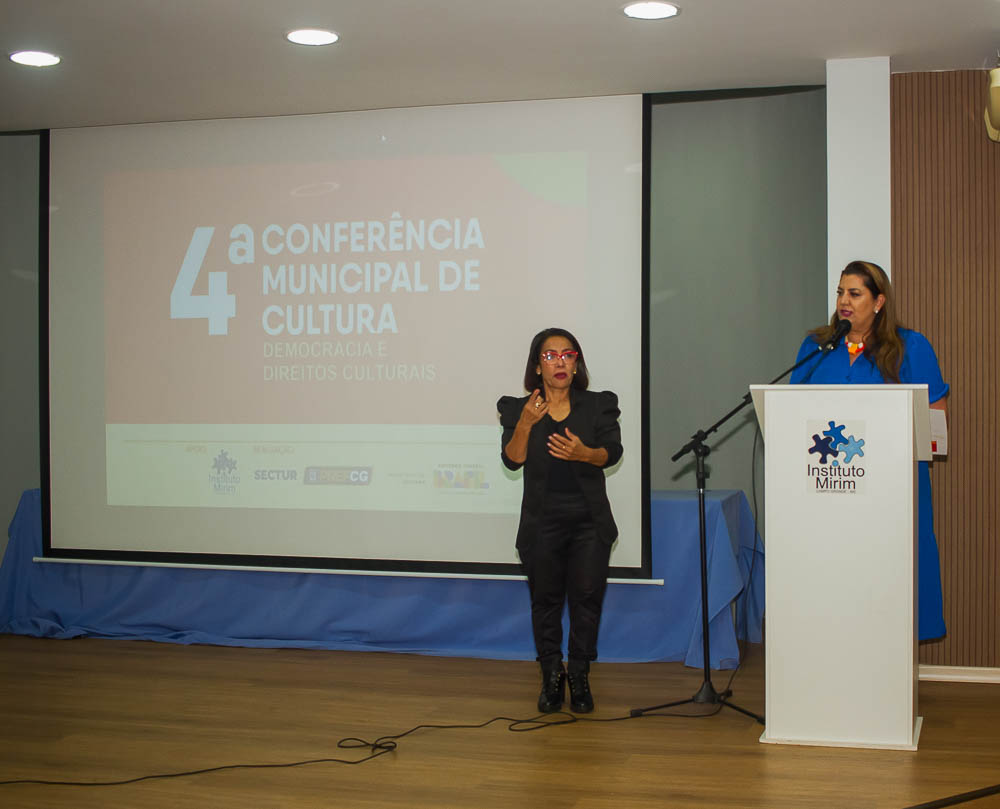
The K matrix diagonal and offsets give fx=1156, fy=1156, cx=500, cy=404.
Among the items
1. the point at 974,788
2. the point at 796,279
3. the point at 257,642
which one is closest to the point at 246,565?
the point at 257,642

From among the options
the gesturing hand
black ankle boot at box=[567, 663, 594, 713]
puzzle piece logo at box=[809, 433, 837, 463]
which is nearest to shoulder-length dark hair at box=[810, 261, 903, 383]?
puzzle piece logo at box=[809, 433, 837, 463]

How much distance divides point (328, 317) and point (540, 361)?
1.69 m

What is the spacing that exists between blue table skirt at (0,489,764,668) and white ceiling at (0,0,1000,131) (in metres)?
1.97

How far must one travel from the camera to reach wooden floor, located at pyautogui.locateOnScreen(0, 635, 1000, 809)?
11.0 feet

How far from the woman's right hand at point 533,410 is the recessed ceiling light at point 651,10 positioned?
4.75 feet

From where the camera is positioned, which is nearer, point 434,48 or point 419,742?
point 419,742

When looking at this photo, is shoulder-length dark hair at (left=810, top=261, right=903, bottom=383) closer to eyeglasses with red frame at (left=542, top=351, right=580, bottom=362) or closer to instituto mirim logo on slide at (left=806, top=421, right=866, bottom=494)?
instituto mirim logo on slide at (left=806, top=421, right=866, bottom=494)

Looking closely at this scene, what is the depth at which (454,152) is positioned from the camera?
555 centimetres

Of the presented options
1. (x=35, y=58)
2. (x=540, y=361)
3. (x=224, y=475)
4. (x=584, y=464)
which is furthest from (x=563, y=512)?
(x=35, y=58)

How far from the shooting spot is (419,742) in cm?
394

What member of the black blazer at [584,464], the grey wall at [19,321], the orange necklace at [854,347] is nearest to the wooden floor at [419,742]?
the black blazer at [584,464]

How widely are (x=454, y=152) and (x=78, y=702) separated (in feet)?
9.72

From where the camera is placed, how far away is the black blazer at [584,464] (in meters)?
4.30

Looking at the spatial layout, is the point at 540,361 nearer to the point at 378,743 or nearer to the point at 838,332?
the point at 838,332
